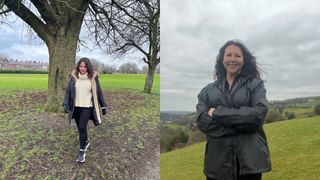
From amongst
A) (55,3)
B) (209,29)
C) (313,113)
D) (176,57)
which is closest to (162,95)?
(176,57)

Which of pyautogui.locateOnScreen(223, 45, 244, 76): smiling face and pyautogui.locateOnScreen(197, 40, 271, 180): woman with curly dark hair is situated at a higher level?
pyautogui.locateOnScreen(223, 45, 244, 76): smiling face

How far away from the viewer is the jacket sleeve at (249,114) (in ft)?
5.86

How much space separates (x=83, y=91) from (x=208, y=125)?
3.39 feet

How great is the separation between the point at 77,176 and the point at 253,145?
1491 mm

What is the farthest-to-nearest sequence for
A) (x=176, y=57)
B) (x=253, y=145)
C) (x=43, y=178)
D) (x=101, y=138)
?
1. (x=101, y=138)
2. (x=43, y=178)
3. (x=176, y=57)
4. (x=253, y=145)

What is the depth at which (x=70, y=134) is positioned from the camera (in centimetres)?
298

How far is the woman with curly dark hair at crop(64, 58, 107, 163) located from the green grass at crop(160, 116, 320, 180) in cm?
62

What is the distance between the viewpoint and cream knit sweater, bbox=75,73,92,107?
8.49 ft

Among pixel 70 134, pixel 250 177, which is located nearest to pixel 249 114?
pixel 250 177

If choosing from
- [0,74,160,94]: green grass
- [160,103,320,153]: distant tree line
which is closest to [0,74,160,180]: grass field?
[0,74,160,94]: green grass

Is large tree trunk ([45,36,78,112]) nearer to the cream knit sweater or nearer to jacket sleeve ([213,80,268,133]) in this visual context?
the cream knit sweater

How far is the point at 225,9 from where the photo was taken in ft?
6.84

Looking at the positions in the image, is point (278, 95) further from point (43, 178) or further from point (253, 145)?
point (43, 178)

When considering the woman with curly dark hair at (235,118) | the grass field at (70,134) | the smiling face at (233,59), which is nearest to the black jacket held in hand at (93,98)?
the grass field at (70,134)
